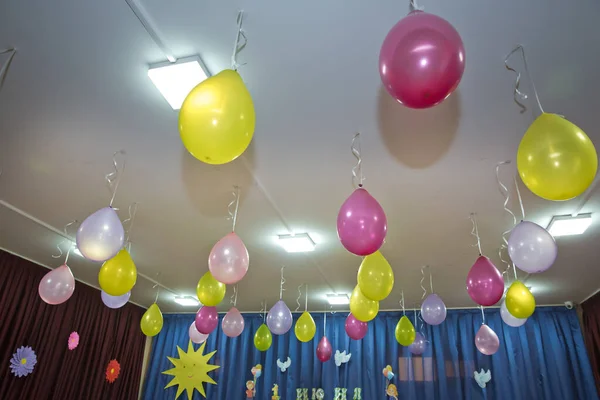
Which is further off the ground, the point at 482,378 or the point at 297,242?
the point at 297,242

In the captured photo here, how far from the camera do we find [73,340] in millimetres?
5629

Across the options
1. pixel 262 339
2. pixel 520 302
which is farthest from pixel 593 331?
pixel 262 339

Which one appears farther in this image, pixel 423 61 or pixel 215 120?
pixel 215 120

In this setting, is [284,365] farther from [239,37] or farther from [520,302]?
[239,37]

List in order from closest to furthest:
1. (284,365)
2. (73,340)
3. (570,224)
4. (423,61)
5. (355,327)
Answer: (423,61), (570,224), (355,327), (73,340), (284,365)

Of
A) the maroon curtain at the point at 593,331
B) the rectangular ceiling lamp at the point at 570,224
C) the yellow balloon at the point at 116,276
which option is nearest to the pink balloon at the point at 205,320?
the yellow balloon at the point at 116,276

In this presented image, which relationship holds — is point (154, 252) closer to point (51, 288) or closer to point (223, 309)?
point (51, 288)

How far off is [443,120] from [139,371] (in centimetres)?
662

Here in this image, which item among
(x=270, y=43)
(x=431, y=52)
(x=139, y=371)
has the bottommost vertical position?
(x=139, y=371)

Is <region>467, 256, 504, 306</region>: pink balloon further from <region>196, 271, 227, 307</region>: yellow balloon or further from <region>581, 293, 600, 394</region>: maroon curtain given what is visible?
<region>581, 293, 600, 394</region>: maroon curtain

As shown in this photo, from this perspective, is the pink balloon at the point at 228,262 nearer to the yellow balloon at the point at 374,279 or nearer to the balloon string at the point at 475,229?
the yellow balloon at the point at 374,279

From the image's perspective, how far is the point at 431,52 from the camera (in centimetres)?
133

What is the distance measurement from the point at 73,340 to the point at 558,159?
613 cm

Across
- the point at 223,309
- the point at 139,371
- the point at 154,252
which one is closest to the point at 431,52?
the point at 154,252
